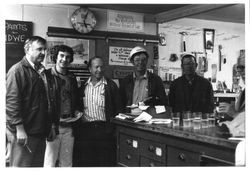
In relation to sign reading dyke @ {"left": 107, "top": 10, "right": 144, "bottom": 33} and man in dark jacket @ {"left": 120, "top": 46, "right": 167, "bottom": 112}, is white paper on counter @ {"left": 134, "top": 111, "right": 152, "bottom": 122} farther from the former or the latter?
sign reading dyke @ {"left": 107, "top": 10, "right": 144, "bottom": 33}

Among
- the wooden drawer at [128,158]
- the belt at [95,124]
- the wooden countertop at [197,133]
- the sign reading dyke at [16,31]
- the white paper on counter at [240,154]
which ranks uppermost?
the sign reading dyke at [16,31]

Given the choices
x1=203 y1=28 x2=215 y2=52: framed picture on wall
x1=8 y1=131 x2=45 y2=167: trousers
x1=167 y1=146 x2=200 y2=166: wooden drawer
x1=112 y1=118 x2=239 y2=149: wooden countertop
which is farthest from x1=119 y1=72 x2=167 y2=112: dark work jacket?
x1=203 y1=28 x2=215 y2=52: framed picture on wall

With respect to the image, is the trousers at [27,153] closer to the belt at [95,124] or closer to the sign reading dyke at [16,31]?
the belt at [95,124]

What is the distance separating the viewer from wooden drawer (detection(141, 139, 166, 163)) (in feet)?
8.28

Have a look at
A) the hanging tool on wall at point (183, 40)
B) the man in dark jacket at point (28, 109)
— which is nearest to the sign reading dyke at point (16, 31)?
the man in dark jacket at point (28, 109)

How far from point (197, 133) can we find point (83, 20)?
2766 millimetres

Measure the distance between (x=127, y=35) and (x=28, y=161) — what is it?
261cm

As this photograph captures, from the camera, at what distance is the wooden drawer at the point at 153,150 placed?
2523 millimetres

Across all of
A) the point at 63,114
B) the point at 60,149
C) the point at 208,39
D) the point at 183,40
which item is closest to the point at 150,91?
the point at 63,114

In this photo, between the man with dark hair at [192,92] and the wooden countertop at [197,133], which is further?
the man with dark hair at [192,92]

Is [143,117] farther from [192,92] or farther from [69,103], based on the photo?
[192,92]

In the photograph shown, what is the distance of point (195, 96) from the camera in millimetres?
3854

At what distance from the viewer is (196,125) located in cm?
244

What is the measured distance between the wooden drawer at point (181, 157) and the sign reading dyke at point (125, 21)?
270 cm
